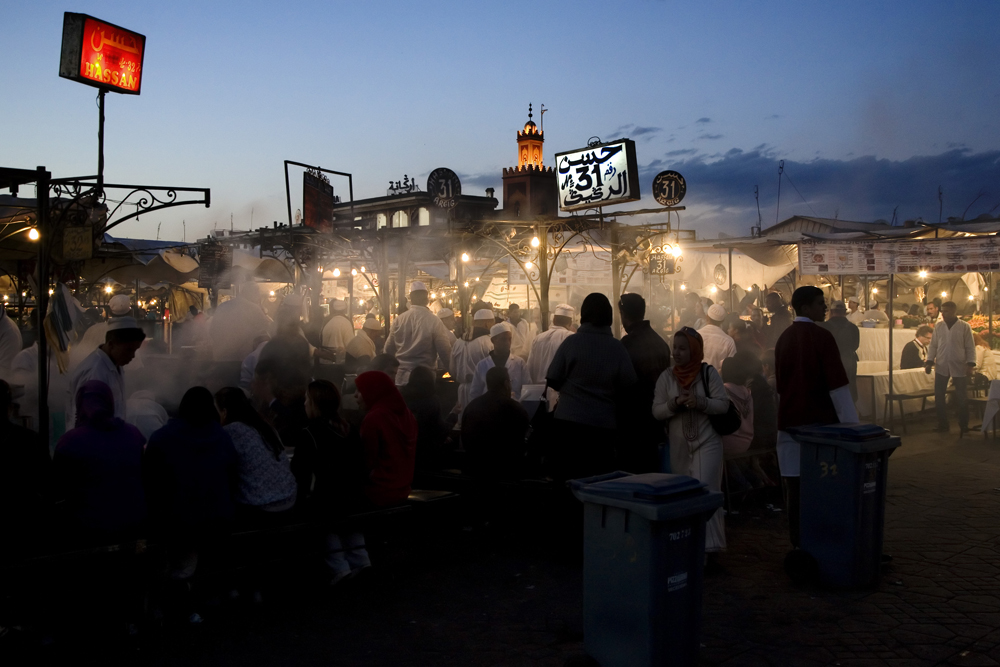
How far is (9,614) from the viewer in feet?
13.8

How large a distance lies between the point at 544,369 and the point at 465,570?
355cm

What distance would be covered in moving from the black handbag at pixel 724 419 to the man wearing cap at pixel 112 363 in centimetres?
414

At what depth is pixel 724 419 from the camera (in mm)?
5340

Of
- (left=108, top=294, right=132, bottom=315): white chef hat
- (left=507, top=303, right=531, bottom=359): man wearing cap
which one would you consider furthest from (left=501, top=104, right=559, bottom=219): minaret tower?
(left=108, top=294, right=132, bottom=315): white chef hat

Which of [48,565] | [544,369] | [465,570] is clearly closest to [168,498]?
[48,565]

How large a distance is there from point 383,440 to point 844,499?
315 cm

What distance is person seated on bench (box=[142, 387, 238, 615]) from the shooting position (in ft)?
14.8

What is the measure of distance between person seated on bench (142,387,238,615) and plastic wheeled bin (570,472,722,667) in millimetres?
2284

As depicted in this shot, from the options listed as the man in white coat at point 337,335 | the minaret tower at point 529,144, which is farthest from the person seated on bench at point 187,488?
the minaret tower at point 529,144

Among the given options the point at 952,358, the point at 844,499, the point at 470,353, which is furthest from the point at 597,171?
the point at 844,499

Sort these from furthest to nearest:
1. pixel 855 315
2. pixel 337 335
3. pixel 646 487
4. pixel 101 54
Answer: pixel 855 315, pixel 337 335, pixel 101 54, pixel 646 487

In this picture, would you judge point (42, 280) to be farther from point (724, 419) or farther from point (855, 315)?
point (855, 315)

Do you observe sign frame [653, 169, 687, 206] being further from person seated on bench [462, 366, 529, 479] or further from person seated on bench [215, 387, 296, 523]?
person seated on bench [215, 387, 296, 523]

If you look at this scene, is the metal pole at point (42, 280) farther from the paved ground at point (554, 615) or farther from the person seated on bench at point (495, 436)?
the person seated on bench at point (495, 436)
